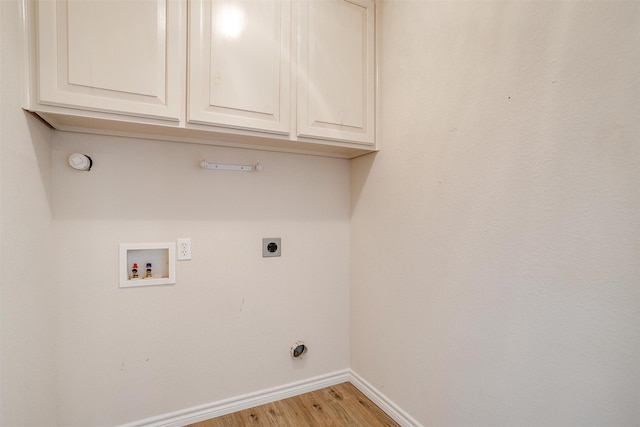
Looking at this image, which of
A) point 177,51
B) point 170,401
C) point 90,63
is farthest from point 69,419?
point 177,51

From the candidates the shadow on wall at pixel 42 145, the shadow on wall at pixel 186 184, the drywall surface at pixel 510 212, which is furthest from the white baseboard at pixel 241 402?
the shadow on wall at pixel 42 145

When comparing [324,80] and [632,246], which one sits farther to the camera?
[324,80]

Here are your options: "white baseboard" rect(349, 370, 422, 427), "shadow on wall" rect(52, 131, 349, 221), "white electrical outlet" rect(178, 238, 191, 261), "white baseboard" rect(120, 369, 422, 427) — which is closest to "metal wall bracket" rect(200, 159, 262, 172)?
"shadow on wall" rect(52, 131, 349, 221)

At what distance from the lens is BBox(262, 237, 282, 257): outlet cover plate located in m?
1.85

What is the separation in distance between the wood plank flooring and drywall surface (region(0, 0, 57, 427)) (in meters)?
0.83

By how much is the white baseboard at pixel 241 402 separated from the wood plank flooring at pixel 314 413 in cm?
3

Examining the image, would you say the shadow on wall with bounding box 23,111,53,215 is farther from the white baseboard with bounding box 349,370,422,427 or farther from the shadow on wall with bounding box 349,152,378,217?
the white baseboard with bounding box 349,370,422,427

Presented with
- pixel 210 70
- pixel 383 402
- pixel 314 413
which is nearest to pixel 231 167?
pixel 210 70

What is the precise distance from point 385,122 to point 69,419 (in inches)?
88.3

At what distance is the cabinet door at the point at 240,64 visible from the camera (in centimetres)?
135

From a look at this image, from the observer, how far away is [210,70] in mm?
1367

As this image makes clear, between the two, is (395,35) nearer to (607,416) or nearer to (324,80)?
(324,80)

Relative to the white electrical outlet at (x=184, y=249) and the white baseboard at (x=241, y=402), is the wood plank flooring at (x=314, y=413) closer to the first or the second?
the white baseboard at (x=241, y=402)

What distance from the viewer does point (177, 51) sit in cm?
131
